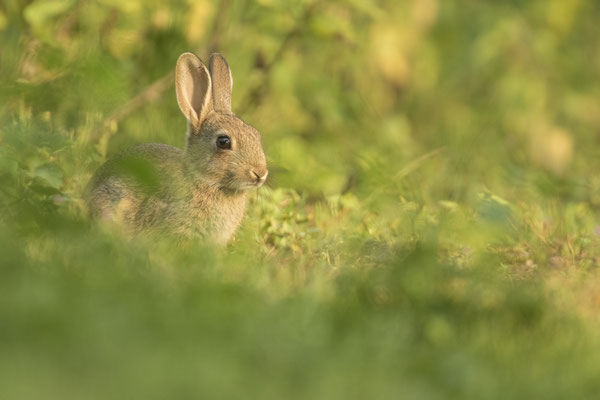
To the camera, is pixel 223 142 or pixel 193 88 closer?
pixel 223 142

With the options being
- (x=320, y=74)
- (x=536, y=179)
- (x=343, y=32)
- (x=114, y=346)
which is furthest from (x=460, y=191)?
(x=114, y=346)

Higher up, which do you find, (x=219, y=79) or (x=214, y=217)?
(x=219, y=79)

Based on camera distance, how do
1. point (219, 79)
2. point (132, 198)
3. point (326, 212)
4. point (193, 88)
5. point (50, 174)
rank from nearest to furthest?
1. point (50, 174)
2. point (132, 198)
3. point (193, 88)
4. point (219, 79)
5. point (326, 212)

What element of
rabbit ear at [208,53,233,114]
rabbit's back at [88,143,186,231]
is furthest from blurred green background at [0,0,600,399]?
rabbit ear at [208,53,233,114]

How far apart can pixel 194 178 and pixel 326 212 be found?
958 mm

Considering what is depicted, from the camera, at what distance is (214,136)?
5.38 m

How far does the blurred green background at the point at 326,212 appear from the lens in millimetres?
3045

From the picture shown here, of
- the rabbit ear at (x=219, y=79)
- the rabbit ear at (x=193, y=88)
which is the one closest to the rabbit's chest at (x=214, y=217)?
the rabbit ear at (x=193, y=88)

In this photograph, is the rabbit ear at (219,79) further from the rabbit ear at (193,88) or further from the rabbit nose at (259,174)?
the rabbit nose at (259,174)

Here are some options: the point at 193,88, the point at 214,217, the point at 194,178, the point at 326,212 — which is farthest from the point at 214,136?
the point at 326,212

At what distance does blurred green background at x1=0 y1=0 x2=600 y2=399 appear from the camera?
9.99ft

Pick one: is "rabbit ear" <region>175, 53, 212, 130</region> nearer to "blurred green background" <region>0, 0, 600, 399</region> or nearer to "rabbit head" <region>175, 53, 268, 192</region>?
"rabbit head" <region>175, 53, 268, 192</region>

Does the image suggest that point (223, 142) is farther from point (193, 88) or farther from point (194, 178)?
point (193, 88)

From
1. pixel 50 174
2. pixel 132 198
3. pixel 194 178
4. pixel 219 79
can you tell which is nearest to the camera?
pixel 50 174
